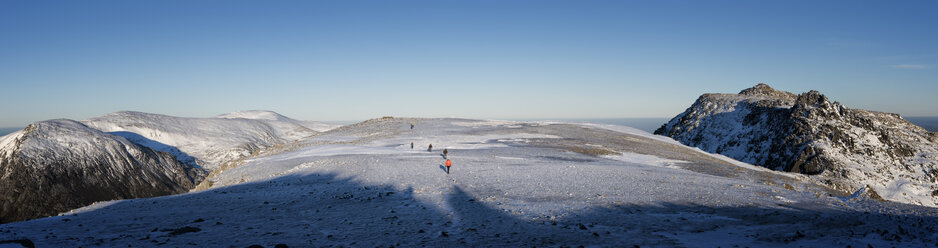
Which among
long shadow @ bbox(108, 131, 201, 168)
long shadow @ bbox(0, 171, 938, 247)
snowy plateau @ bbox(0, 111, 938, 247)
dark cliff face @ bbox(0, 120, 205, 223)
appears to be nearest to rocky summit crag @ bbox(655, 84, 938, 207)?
snowy plateau @ bbox(0, 111, 938, 247)

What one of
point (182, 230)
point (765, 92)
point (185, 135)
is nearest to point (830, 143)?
point (765, 92)

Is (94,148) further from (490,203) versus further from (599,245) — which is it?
(599,245)

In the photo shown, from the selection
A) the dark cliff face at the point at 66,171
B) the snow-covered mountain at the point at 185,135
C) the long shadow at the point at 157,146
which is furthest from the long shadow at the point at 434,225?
the long shadow at the point at 157,146

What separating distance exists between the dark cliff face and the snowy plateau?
64943 mm

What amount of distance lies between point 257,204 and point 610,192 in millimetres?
18611

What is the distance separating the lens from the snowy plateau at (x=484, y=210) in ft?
45.2

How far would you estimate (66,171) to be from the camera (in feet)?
260

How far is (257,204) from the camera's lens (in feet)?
67.8

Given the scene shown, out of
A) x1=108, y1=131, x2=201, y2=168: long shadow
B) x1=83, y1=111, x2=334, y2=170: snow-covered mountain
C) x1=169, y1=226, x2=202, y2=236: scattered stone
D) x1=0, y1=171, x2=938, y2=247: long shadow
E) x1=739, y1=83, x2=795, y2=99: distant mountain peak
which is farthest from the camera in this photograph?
x1=83, y1=111, x2=334, y2=170: snow-covered mountain

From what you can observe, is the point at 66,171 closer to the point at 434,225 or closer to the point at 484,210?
the point at 484,210

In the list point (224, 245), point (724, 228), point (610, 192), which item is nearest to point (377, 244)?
point (224, 245)

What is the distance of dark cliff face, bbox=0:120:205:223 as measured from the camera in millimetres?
73062

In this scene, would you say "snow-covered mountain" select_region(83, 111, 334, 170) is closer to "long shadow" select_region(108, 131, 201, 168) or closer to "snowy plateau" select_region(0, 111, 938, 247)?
"long shadow" select_region(108, 131, 201, 168)

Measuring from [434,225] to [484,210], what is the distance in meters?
3.68
